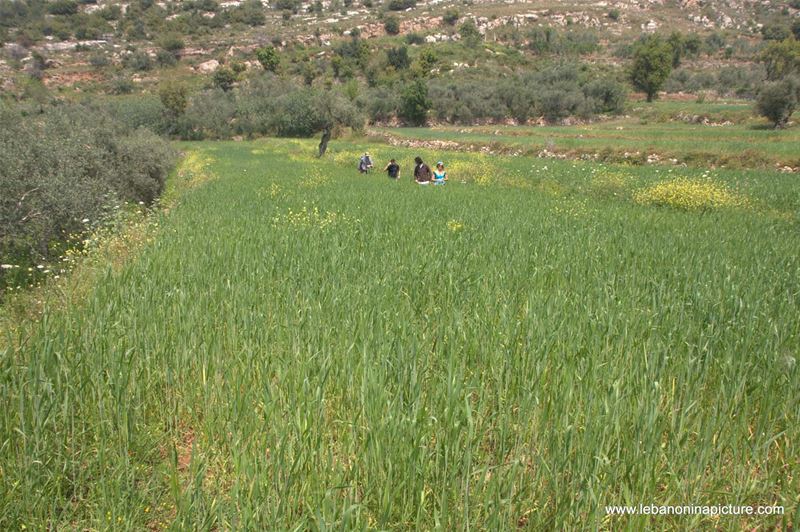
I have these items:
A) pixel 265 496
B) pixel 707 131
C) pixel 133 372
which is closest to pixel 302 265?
pixel 133 372

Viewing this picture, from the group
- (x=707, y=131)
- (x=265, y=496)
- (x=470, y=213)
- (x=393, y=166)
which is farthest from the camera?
(x=707, y=131)

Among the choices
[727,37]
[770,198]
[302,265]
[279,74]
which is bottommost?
[770,198]

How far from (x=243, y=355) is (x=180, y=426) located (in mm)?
732

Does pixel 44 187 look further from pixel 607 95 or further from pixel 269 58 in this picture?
pixel 269 58

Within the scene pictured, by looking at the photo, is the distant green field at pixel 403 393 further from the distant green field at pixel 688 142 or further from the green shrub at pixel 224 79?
the green shrub at pixel 224 79

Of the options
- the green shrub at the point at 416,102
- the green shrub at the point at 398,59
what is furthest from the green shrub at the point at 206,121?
the green shrub at the point at 398,59

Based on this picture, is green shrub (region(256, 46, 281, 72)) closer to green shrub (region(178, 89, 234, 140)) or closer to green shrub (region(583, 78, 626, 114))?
green shrub (region(178, 89, 234, 140))

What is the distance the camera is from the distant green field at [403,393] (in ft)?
7.79

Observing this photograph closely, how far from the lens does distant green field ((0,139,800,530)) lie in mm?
2373

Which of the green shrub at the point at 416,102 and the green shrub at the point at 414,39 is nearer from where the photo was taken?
the green shrub at the point at 416,102

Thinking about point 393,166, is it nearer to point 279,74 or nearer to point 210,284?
point 210,284

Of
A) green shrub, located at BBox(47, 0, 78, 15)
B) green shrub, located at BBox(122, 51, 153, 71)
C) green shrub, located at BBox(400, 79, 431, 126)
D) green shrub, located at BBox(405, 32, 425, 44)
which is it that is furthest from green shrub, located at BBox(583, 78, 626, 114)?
green shrub, located at BBox(47, 0, 78, 15)

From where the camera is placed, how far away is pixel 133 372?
10.8 feet

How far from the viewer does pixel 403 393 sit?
3.11 m
